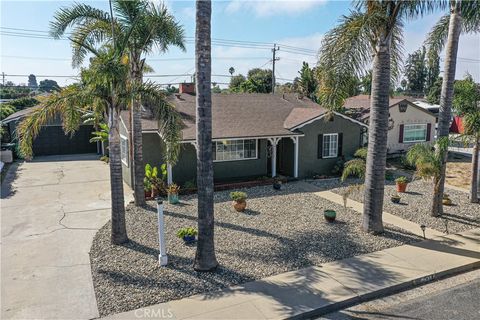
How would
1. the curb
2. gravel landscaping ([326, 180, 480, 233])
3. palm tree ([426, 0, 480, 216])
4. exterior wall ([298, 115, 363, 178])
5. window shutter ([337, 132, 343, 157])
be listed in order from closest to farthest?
the curb
palm tree ([426, 0, 480, 216])
gravel landscaping ([326, 180, 480, 233])
exterior wall ([298, 115, 363, 178])
window shutter ([337, 132, 343, 157])

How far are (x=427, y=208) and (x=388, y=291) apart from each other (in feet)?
21.9

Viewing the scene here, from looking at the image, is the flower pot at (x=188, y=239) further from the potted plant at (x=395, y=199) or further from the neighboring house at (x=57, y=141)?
the neighboring house at (x=57, y=141)

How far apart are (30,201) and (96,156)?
11.4 meters

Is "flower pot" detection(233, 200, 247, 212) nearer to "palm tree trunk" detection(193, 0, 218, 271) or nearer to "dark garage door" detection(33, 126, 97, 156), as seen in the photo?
"palm tree trunk" detection(193, 0, 218, 271)

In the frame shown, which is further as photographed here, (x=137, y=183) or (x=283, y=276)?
(x=137, y=183)

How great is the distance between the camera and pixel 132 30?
32.2 ft

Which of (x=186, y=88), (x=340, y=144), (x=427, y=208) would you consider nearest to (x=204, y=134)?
(x=427, y=208)

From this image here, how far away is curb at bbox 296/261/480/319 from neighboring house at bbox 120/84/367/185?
9382 mm

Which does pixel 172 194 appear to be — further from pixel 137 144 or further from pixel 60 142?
pixel 60 142

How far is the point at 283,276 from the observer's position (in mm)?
7719

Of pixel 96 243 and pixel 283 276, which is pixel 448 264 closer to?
pixel 283 276

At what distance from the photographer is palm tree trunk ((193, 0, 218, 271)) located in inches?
284

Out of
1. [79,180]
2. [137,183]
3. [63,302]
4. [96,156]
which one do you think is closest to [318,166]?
[137,183]

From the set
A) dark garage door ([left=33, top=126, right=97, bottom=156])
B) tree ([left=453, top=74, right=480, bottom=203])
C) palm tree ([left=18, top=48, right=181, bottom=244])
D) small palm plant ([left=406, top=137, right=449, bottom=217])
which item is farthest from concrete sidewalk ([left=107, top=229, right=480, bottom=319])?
dark garage door ([left=33, top=126, right=97, bottom=156])
